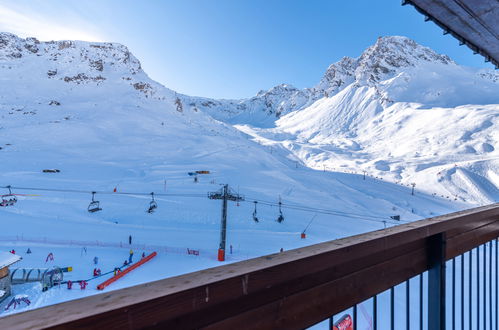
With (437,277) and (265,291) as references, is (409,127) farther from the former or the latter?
(265,291)

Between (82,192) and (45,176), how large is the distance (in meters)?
6.44

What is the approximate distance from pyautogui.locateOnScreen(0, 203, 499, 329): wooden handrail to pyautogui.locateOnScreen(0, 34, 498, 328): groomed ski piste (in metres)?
10.5

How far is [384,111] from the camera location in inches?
3150

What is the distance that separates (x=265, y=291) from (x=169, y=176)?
99.9 feet

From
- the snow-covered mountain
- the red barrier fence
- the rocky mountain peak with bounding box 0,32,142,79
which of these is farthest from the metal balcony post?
the rocky mountain peak with bounding box 0,32,142,79

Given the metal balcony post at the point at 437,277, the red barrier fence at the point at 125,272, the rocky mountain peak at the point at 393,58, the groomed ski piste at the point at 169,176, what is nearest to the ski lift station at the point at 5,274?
the groomed ski piste at the point at 169,176

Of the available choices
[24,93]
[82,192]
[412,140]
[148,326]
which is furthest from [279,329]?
[24,93]

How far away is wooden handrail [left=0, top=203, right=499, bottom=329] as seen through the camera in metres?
0.66

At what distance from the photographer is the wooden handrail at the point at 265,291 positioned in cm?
66

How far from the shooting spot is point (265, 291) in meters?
0.97

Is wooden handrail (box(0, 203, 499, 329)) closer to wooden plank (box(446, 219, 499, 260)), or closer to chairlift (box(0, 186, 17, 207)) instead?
wooden plank (box(446, 219, 499, 260))

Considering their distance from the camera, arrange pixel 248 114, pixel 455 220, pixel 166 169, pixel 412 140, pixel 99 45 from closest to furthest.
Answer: pixel 455 220 → pixel 166 169 → pixel 412 140 → pixel 99 45 → pixel 248 114

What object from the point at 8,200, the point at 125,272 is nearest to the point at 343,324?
the point at 125,272

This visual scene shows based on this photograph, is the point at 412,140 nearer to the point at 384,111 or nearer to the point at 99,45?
the point at 384,111
